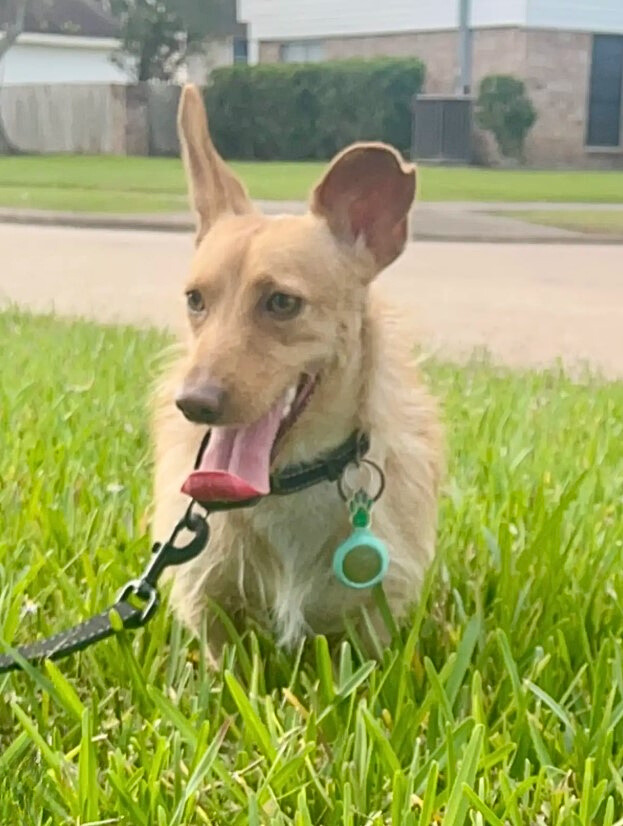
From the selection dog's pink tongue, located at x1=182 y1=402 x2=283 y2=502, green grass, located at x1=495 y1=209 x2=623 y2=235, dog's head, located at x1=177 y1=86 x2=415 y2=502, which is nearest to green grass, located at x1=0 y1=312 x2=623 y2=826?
dog's pink tongue, located at x1=182 y1=402 x2=283 y2=502

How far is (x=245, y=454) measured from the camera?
1.31 meters

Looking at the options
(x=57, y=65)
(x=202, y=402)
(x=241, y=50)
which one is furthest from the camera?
(x=57, y=65)

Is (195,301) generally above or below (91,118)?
below

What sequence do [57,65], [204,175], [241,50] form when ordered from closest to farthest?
1. [204,175]
2. [241,50]
3. [57,65]

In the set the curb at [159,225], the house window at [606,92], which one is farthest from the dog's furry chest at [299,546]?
the curb at [159,225]

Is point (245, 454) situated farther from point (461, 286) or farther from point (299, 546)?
point (461, 286)

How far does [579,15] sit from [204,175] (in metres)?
2.22

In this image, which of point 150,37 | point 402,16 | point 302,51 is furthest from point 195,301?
point 402,16

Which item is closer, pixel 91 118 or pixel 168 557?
pixel 168 557

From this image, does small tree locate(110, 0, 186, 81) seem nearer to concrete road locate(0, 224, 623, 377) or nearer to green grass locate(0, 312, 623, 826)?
concrete road locate(0, 224, 623, 377)

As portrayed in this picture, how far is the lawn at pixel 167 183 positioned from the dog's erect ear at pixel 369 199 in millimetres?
1487

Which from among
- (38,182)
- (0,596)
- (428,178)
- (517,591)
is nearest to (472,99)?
(428,178)

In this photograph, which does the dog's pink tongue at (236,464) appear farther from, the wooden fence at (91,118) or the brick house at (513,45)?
the brick house at (513,45)

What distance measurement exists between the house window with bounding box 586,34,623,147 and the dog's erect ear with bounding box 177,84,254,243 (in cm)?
205
